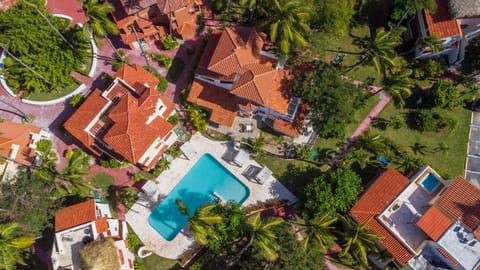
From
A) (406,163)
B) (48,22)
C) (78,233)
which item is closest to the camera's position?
(78,233)

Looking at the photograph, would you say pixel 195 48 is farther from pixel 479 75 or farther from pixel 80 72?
pixel 479 75

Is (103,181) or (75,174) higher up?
(75,174)

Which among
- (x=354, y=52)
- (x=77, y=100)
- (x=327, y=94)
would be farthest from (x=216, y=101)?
(x=354, y=52)

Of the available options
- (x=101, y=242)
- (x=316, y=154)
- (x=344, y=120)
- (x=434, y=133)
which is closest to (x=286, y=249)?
(x=316, y=154)

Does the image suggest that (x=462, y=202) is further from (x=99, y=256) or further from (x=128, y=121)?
(x=99, y=256)

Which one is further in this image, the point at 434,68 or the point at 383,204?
the point at 434,68

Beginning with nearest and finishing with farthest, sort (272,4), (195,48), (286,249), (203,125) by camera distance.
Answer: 1. (286,249)
2. (272,4)
3. (203,125)
4. (195,48)
